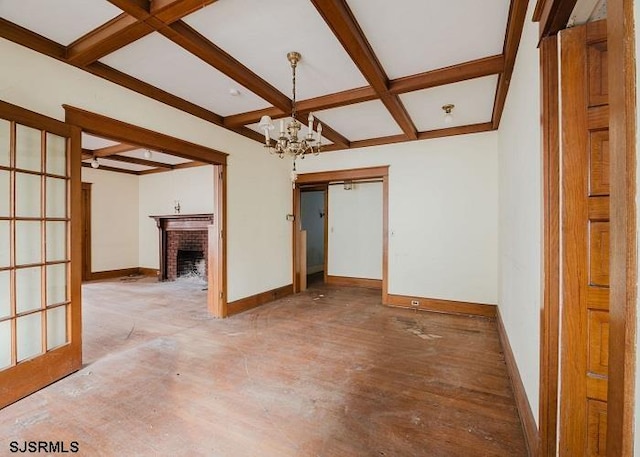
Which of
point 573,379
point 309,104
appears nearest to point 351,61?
point 309,104

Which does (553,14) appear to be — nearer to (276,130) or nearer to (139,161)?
(276,130)

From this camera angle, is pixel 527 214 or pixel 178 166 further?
pixel 178 166

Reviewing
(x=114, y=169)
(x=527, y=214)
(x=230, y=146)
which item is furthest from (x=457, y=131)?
(x=114, y=169)

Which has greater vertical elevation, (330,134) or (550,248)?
(330,134)

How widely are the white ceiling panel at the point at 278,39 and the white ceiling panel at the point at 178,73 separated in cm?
39

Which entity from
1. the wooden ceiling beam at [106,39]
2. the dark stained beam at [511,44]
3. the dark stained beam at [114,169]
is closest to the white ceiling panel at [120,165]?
the dark stained beam at [114,169]

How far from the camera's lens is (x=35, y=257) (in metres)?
2.32

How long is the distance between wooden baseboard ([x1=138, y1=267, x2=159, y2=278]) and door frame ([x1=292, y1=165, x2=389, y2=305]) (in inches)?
160

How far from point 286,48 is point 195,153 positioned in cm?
191

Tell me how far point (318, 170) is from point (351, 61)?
9.42 ft

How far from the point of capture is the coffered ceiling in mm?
1999

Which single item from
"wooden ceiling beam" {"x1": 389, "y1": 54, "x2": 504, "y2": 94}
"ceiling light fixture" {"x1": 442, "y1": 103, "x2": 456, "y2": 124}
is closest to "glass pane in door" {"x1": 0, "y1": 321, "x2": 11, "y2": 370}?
"wooden ceiling beam" {"x1": 389, "y1": 54, "x2": 504, "y2": 94}

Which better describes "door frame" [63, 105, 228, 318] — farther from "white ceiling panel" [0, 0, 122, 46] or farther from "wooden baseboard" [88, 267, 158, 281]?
"wooden baseboard" [88, 267, 158, 281]

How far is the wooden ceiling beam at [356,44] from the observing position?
6.24 ft
